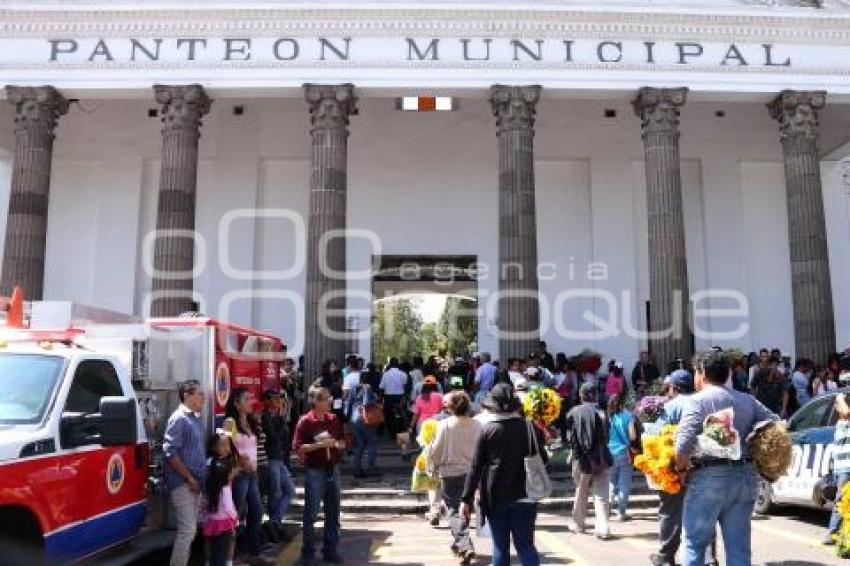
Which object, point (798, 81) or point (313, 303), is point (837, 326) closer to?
point (798, 81)

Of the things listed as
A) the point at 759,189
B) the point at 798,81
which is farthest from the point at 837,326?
the point at 798,81

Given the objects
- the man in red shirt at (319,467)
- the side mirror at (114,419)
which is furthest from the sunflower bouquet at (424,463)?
the side mirror at (114,419)

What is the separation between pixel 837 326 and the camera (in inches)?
953

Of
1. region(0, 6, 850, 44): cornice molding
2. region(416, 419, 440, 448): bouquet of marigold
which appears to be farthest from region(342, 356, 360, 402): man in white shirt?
region(0, 6, 850, 44): cornice molding

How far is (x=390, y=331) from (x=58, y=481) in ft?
121

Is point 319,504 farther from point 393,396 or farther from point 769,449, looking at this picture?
point 393,396

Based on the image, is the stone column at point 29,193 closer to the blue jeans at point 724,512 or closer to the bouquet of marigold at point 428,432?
the bouquet of marigold at point 428,432

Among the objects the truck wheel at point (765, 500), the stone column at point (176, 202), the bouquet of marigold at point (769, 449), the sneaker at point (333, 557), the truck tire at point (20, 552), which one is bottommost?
the sneaker at point (333, 557)

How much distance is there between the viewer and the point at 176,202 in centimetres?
1898

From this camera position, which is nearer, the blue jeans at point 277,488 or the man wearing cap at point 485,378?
the blue jeans at point 277,488

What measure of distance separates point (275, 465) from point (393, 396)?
6.64 m

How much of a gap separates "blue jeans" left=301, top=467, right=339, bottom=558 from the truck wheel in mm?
6047

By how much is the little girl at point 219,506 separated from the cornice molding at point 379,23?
14436mm

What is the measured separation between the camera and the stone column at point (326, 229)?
1852 cm
